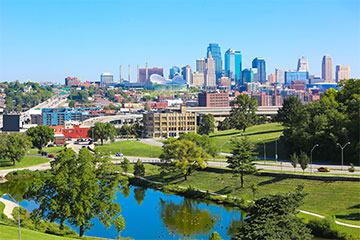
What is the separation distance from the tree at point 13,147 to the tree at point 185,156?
72.1 feet

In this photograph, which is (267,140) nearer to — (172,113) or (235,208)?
(235,208)

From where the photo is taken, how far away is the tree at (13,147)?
64.5 meters

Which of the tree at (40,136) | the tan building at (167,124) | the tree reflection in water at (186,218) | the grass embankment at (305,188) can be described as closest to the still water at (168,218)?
the tree reflection in water at (186,218)

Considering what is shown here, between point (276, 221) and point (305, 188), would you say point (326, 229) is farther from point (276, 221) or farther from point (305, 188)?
point (305, 188)

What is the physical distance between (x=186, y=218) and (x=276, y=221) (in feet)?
52.5

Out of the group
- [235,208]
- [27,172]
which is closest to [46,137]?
[27,172]

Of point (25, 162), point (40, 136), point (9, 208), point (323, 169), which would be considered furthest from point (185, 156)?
point (40, 136)

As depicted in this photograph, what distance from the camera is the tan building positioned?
94.4 m

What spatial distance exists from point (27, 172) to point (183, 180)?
20.3 m

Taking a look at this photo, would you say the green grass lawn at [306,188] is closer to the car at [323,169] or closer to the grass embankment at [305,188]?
the grass embankment at [305,188]

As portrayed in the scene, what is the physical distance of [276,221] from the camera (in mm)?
24500

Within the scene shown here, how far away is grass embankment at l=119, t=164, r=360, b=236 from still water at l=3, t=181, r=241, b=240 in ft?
12.2

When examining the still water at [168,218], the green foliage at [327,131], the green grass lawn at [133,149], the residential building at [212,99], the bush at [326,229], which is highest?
the residential building at [212,99]

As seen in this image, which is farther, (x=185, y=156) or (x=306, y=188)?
(x=185, y=156)
